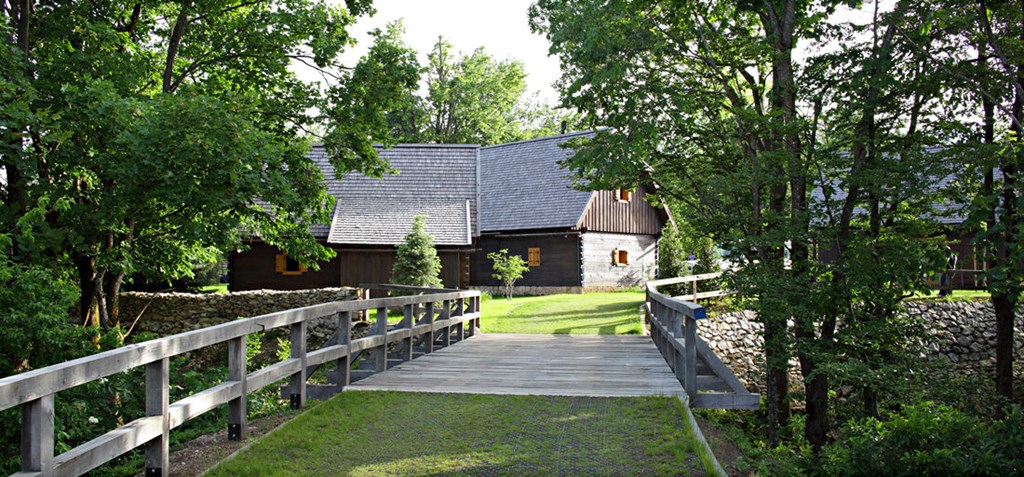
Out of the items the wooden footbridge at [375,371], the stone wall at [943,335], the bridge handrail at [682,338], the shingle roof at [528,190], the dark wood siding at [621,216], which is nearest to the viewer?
the wooden footbridge at [375,371]

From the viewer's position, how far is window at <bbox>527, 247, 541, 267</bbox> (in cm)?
3069

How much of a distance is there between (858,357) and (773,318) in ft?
3.54

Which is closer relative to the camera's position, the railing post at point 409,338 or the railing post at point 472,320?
the railing post at point 409,338

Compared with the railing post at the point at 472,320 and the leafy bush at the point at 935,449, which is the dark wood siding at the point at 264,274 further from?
the leafy bush at the point at 935,449

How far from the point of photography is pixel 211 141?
9.78 metres

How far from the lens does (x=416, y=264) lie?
2308 centimetres

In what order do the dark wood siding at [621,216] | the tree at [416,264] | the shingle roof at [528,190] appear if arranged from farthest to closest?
the dark wood siding at [621,216] < the shingle roof at [528,190] < the tree at [416,264]

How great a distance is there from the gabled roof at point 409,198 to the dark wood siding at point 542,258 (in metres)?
A: 2.09

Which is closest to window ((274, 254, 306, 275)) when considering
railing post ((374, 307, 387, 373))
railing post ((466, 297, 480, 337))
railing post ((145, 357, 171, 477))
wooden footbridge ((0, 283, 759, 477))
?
railing post ((466, 297, 480, 337))

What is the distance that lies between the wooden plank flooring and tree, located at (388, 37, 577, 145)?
3390 cm

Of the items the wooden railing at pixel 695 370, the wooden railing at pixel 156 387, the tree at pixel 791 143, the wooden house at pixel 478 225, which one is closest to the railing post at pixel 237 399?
the wooden railing at pixel 156 387

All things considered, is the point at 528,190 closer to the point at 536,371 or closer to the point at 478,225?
the point at 478,225

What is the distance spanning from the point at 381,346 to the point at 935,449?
6175 millimetres

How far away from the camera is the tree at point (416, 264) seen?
23.0 m
